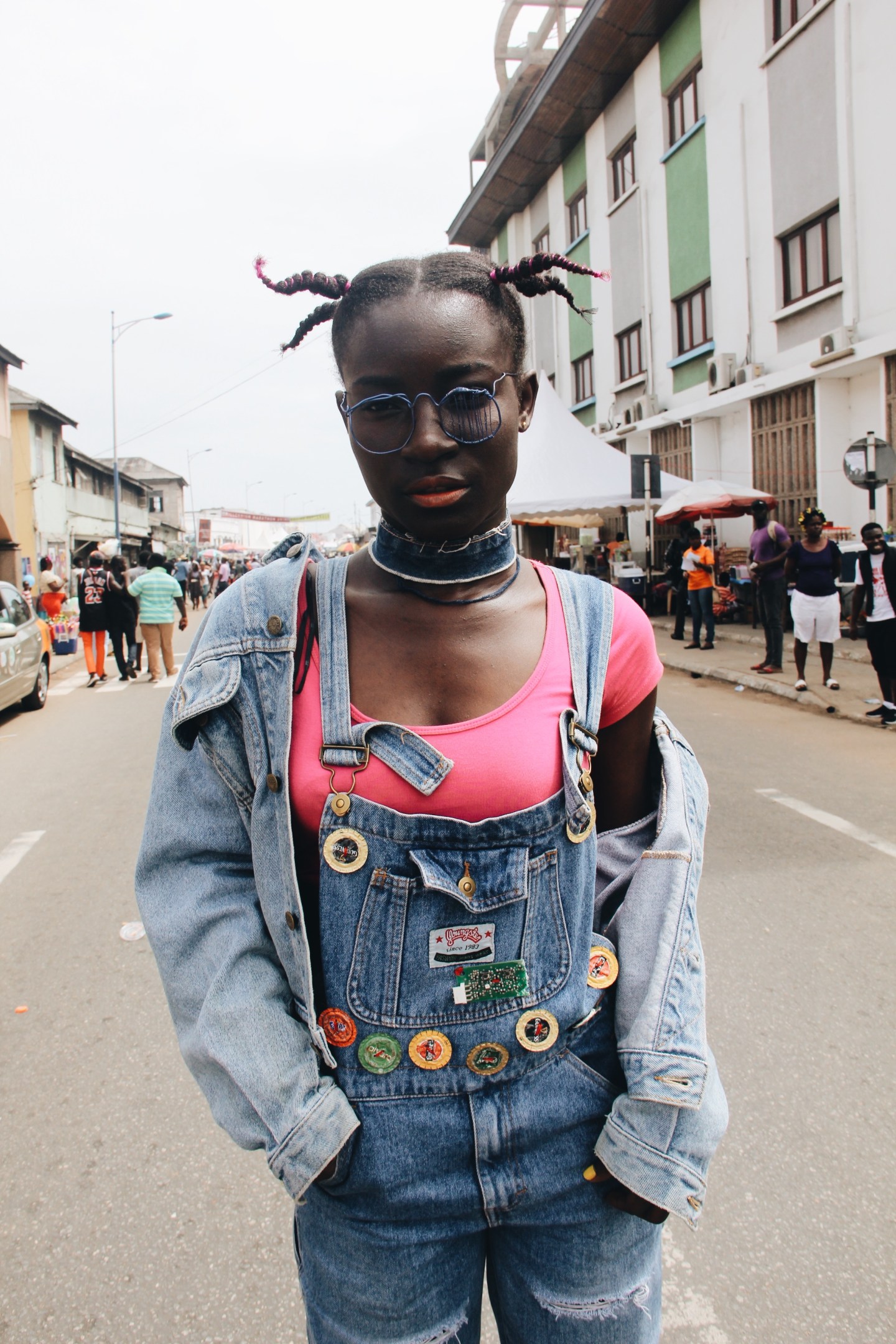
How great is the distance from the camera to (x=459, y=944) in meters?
1.18

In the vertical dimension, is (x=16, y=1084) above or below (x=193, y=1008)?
below

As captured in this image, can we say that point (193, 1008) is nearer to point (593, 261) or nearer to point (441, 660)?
point (441, 660)

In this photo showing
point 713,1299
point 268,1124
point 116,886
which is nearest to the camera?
point 268,1124

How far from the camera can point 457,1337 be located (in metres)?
1.24

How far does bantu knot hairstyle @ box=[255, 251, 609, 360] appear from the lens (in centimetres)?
126

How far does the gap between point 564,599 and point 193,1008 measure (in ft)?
2.47

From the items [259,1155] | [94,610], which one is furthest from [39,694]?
[259,1155]

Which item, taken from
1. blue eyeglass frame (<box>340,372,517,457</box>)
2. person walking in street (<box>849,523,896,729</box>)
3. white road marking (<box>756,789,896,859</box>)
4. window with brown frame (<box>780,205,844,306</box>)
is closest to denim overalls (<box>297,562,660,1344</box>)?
blue eyeglass frame (<box>340,372,517,457</box>)

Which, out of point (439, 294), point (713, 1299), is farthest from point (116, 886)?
point (439, 294)

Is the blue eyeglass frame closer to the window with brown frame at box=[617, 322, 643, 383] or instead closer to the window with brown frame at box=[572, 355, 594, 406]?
the window with brown frame at box=[617, 322, 643, 383]

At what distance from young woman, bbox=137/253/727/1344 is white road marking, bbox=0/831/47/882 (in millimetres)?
4407

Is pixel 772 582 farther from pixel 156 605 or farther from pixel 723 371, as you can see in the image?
pixel 156 605

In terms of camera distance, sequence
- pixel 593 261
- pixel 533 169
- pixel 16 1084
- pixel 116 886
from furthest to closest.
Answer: pixel 533 169
pixel 593 261
pixel 116 886
pixel 16 1084

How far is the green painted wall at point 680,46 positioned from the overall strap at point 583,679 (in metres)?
18.2
